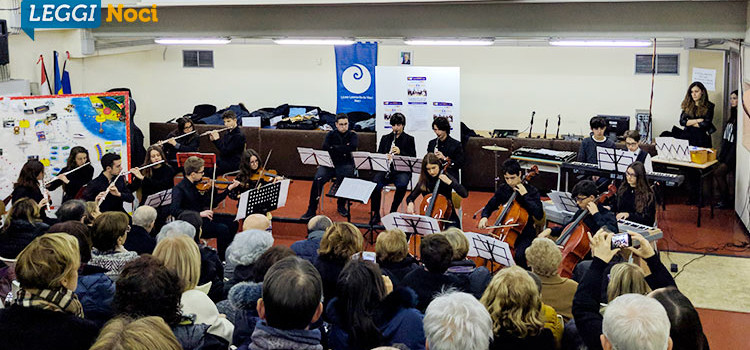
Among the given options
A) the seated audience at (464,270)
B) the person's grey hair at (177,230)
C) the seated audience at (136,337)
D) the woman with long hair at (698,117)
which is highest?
the woman with long hair at (698,117)

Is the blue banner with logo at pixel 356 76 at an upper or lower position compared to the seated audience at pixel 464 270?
upper

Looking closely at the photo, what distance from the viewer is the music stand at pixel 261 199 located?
25.4 feet

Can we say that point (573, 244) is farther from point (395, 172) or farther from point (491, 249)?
point (395, 172)

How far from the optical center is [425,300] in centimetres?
459

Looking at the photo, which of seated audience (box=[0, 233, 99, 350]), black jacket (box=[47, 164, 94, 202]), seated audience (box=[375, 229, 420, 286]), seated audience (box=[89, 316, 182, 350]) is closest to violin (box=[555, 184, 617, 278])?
seated audience (box=[375, 229, 420, 286])

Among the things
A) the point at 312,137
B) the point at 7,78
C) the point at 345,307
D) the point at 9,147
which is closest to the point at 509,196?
the point at 345,307

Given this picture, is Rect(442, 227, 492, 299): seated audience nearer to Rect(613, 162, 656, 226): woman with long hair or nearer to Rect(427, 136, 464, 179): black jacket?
Rect(613, 162, 656, 226): woman with long hair

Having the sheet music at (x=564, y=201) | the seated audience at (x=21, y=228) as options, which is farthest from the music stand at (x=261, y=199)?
the sheet music at (x=564, y=201)

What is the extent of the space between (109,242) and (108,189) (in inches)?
129

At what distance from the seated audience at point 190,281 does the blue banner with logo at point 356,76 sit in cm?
869

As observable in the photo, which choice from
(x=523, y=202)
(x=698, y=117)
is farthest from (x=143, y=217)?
(x=698, y=117)

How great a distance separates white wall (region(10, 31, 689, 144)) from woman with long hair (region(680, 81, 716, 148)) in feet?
6.75

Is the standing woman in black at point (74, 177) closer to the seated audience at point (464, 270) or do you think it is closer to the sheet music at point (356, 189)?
the sheet music at point (356, 189)

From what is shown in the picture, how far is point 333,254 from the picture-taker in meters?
4.88
